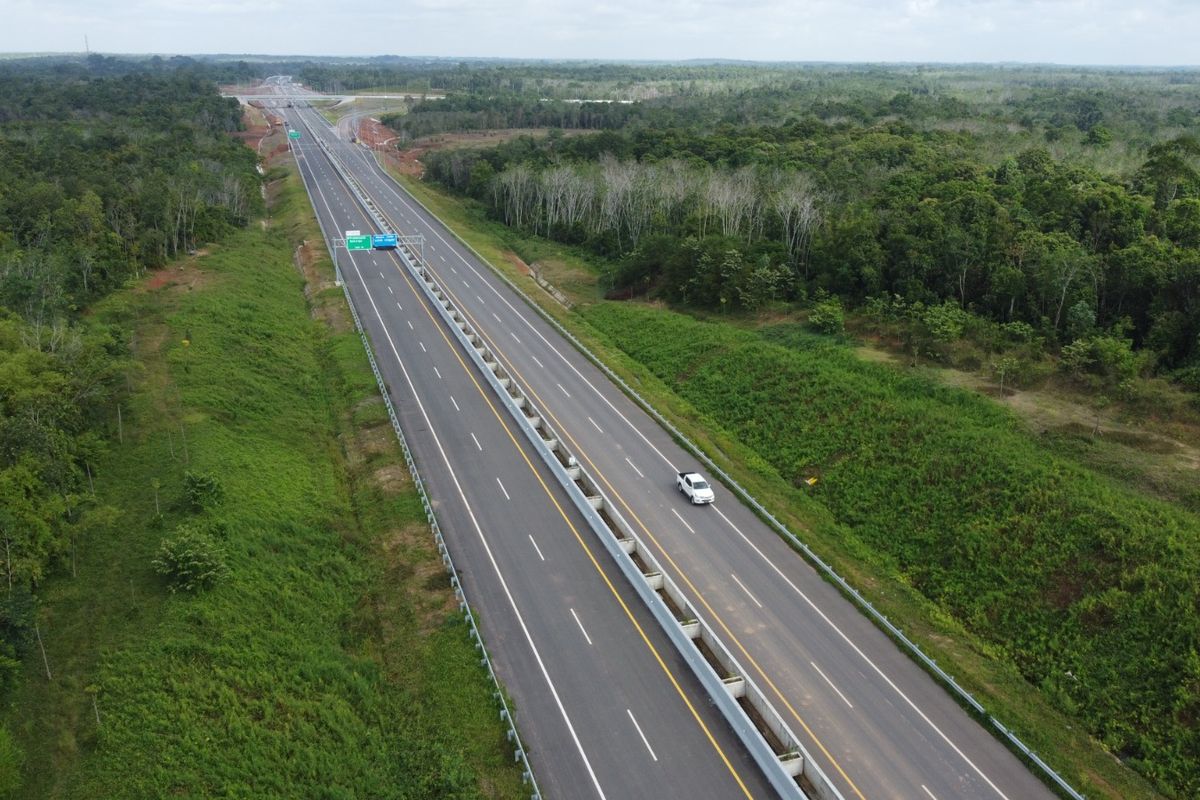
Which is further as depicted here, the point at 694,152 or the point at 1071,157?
the point at 694,152

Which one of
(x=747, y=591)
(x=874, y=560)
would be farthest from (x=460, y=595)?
(x=874, y=560)

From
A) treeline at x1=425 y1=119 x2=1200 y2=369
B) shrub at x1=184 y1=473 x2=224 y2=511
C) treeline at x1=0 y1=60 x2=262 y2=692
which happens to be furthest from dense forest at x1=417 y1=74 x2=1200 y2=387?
shrub at x1=184 y1=473 x2=224 y2=511

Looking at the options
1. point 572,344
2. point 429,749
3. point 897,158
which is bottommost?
point 429,749

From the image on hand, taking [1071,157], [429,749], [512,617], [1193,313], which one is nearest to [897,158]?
[1071,157]

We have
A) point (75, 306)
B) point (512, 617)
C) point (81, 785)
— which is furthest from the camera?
point (75, 306)

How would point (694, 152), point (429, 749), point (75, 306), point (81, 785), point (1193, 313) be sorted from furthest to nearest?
point (694, 152), point (75, 306), point (1193, 313), point (429, 749), point (81, 785)

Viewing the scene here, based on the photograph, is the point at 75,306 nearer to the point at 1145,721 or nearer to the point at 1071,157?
the point at 1145,721

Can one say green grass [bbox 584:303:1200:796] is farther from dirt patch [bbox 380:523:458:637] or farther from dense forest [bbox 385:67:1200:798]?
dirt patch [bbox 380:523:458:637]
